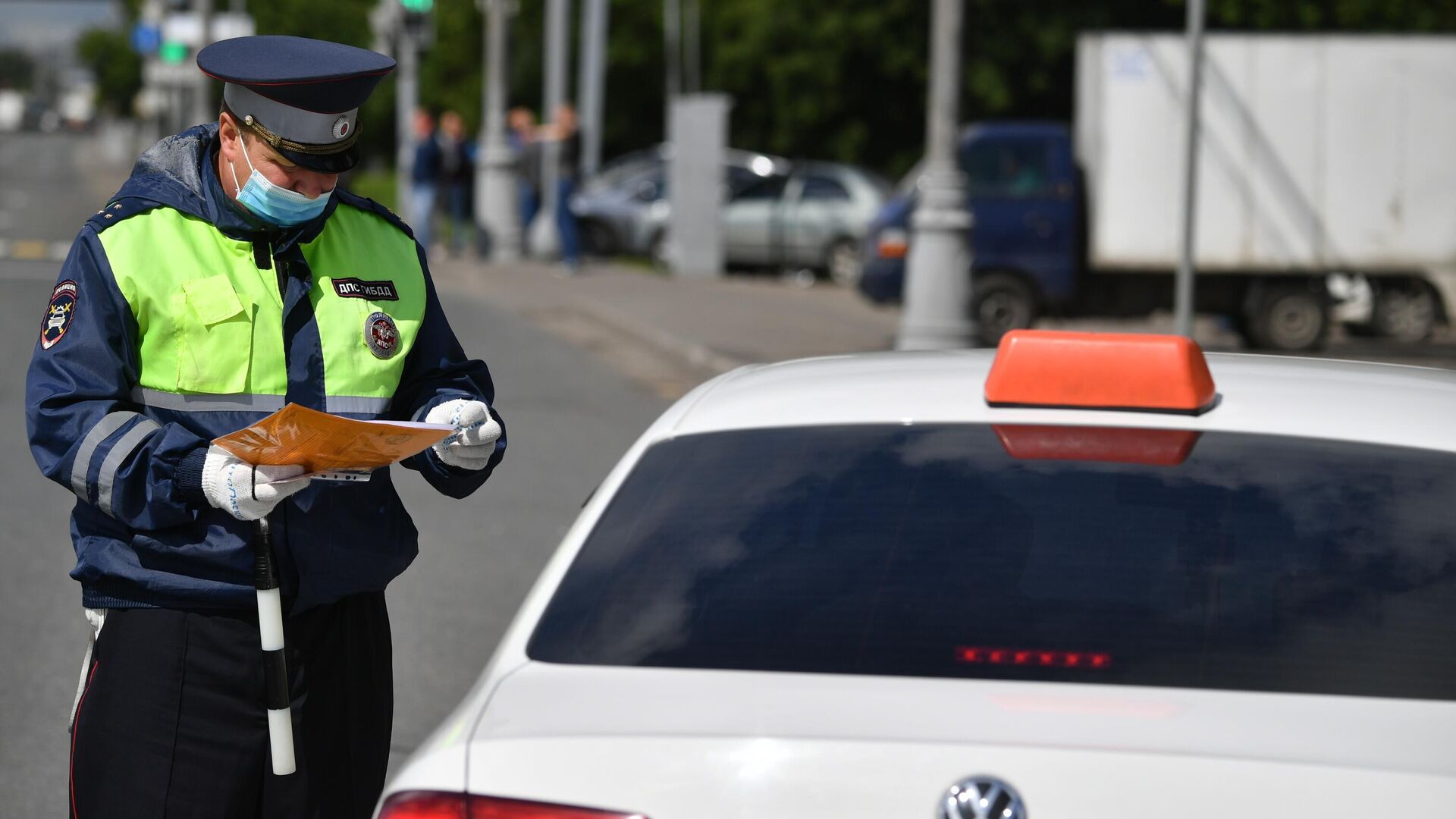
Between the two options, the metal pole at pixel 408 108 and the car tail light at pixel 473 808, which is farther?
the metal pole at pixel 408 108

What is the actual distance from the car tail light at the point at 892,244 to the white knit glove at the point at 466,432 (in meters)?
13.8

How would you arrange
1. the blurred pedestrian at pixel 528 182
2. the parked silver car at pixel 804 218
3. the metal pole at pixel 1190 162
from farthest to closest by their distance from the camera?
the blurred pedestrian at pixel 528 182 < the parked silver car at pixel 804 218 < the metal pole at pixel 1190 162

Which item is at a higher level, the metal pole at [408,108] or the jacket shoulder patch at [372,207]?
the jacket shoulder patch at [372,207]

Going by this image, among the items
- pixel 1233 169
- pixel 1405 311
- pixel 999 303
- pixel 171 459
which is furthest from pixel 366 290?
pixel 1405 311

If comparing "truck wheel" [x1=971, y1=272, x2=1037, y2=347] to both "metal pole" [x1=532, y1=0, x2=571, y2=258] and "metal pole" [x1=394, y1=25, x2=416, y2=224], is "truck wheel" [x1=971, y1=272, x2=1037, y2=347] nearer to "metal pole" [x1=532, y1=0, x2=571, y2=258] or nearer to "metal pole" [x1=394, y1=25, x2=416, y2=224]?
"metal pole" [x1=532, y1=0, x2=571, y2=258]

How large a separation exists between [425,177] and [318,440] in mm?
20315

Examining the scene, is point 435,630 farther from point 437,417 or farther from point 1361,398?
point 1361,398

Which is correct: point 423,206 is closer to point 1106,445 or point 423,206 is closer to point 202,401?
point 202,401

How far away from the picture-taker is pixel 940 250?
13.1 metres

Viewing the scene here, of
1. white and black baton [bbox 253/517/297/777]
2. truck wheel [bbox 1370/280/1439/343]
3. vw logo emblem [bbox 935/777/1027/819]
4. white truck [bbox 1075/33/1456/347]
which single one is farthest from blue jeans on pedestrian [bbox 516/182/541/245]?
vw logo emblem [bbox 935/777/1027/819]

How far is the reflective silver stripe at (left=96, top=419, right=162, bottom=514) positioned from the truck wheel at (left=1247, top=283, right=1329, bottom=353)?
1457 cm

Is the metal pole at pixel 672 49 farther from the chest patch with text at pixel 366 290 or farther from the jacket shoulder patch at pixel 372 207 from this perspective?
the chest patch with text at pixel 366 290

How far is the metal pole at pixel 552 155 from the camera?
931 inches

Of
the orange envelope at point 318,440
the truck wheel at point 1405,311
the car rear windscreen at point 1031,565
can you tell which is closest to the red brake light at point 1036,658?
the car rear windscreen at point 1031,565
